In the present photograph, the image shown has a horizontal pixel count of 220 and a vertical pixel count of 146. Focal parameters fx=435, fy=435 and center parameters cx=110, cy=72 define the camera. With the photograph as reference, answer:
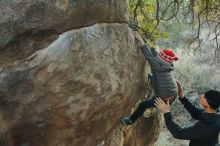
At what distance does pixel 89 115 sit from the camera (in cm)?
483

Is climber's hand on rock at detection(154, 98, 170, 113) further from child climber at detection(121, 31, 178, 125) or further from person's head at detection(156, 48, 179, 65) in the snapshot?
person's head at detection(156, 48, 179, 65)

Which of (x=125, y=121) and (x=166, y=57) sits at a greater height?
(x=166, y=57)

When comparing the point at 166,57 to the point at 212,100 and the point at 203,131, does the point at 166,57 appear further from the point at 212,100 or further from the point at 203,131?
the point at 203,131

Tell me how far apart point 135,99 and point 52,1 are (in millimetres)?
1803

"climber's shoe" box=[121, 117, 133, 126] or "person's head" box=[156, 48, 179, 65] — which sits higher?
"person's head" box=[156, 48, 179, 65]

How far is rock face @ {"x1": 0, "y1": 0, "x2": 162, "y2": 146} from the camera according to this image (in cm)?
443

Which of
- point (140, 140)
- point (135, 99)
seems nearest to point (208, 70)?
point (140, 140)

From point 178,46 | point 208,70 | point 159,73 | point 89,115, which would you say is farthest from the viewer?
point 178,46

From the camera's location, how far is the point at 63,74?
4539 millimetres

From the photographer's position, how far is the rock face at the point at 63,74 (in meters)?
4.43

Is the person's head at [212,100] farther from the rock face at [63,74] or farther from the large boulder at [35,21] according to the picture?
the large boulder at [35,21]

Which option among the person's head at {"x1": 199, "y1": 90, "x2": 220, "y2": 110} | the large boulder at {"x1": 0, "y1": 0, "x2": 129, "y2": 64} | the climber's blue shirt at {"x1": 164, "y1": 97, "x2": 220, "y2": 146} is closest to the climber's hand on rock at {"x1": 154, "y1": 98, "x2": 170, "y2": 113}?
the climber's blue shirt at {"x1": 164, "y1": 97, "x2": 220, "y2": 146}

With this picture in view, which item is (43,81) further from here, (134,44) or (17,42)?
(134,44)

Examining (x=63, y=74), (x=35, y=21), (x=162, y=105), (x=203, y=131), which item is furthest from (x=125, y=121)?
(x=35, y=21)
